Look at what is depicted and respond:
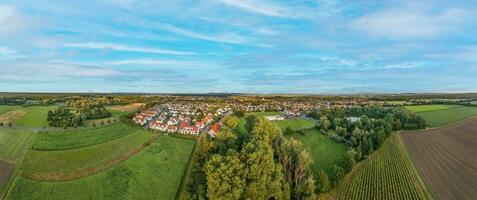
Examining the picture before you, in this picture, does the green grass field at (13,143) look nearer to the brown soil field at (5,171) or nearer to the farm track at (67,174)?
the brown soil field at (5,171)

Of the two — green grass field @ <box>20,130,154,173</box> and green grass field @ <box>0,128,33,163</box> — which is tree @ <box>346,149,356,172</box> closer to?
green grass field @ <box>20,130,154,173</box>

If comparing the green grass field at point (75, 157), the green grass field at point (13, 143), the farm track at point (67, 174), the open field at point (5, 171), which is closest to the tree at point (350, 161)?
the farm track at point (67, 174)

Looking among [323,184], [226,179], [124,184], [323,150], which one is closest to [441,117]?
[323,150]

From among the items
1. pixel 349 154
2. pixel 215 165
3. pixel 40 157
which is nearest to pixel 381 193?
pixel 349 154

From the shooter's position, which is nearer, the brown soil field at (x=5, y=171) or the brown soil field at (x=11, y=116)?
the brown soil field at (x=5, y=171)

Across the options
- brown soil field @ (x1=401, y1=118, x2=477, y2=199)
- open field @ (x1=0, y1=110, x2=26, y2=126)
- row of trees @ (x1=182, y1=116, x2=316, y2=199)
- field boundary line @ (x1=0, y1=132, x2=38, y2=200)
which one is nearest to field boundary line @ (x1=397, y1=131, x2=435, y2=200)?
brown soil field @ (x1=401, y1=118, x2=477, y2=199)

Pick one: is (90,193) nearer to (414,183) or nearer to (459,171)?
(414,183)
